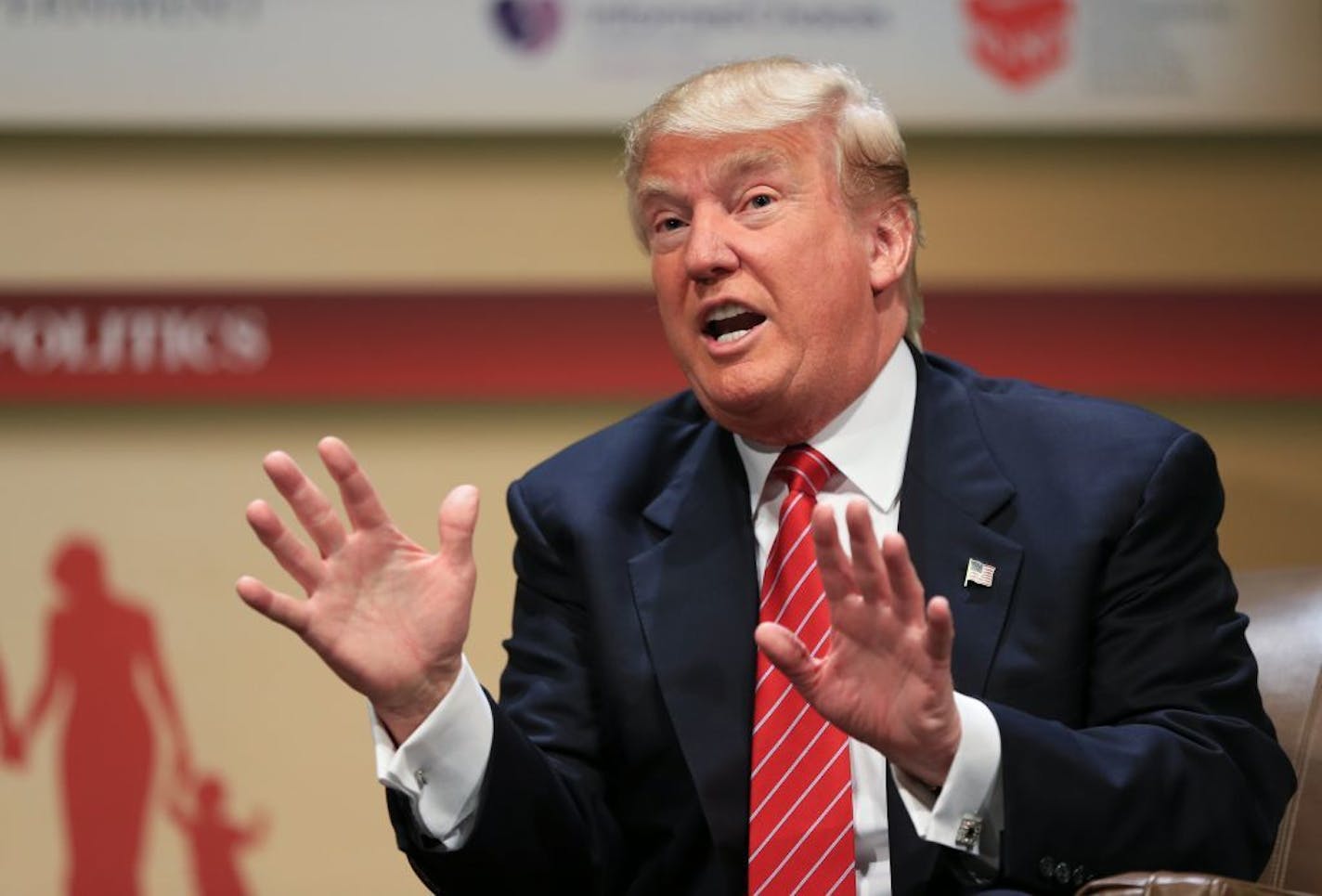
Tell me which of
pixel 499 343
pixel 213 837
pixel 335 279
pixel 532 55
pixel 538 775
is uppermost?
pixel 532 55

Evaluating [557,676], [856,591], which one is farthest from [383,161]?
[856,591]

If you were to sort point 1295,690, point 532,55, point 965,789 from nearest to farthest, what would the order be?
point 965,789, point 1295,690, point 532,55

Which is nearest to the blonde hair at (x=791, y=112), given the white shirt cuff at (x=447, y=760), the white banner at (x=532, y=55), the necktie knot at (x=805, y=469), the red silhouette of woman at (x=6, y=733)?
the necktie knot at (x=805, y=469)

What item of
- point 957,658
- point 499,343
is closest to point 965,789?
point 957,658

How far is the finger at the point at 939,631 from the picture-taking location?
4.62ft

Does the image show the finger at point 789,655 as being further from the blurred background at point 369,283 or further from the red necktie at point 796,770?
the blurred background at point 369,283

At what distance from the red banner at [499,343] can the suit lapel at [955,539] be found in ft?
3.20

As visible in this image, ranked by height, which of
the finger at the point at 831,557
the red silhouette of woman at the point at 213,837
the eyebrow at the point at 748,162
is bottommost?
the red silhouette of woman at the point at 213,837

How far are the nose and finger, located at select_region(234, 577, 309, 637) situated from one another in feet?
1.99

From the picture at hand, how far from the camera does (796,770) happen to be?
71.0 inches

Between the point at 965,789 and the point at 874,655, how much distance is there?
0.53 feet

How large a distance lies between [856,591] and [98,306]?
70.4 inches

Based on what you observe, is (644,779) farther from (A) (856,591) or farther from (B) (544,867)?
(A) (856,591)

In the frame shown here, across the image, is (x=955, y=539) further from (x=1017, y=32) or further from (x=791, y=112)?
(x=1017, y=32)
